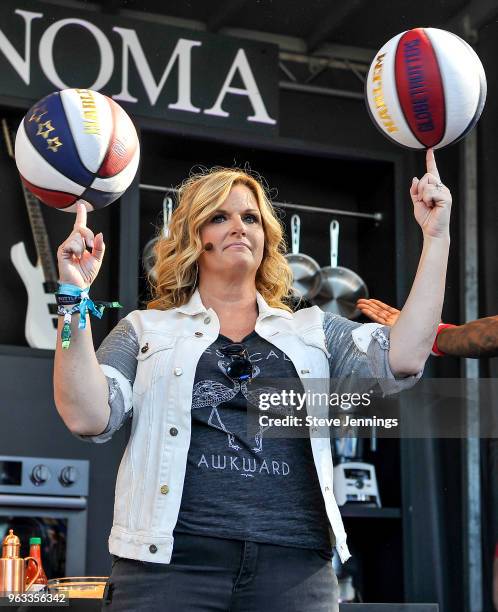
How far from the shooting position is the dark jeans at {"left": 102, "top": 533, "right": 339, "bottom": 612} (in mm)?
1897

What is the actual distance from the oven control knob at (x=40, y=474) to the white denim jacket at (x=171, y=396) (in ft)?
5.25

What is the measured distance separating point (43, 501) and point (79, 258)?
179 centimetres

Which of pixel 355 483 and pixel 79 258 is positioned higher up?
pixel 79 258

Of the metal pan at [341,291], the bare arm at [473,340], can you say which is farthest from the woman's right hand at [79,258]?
the metal pan at [341,291]

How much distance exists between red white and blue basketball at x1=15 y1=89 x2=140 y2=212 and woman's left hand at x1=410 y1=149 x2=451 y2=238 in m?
0.66

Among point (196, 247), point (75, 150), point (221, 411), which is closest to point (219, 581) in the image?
point (221, 411)

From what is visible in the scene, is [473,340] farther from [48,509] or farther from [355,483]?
[48,509]

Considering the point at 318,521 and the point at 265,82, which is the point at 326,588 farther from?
the point at 265,82

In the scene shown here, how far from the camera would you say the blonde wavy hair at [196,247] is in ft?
7.57

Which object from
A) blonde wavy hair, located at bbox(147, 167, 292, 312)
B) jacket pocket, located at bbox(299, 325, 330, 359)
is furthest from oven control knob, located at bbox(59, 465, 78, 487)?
jacket pocket, located at bbox(299, 325, 330, 359)

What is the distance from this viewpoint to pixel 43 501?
3.67 m

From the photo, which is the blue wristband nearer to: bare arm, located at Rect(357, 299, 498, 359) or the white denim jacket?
the white denim jacket

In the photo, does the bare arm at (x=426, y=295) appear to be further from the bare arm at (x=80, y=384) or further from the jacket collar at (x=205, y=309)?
the bare arm at (x=80, y=384)

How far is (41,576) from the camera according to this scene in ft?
9.86
